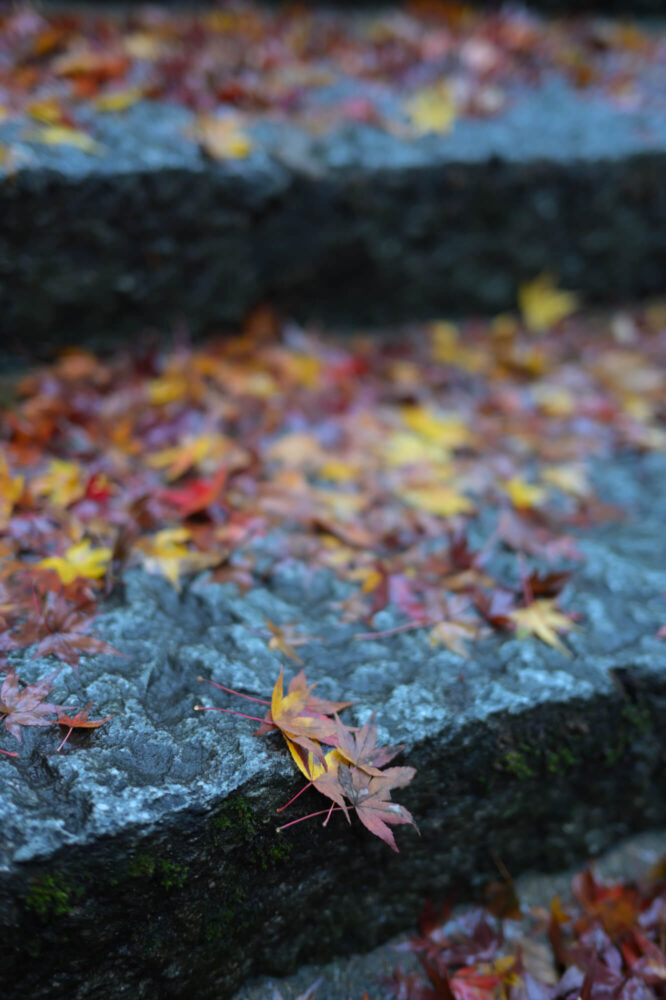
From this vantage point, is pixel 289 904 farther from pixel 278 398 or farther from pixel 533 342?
pixel 533 342

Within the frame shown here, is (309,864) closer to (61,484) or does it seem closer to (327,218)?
(61,484)

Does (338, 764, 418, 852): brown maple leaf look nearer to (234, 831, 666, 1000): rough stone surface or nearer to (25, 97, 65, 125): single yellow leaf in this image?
(234, 831, 666, 1000): rough stone surface

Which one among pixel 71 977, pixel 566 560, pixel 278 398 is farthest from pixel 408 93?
pixel 71 977

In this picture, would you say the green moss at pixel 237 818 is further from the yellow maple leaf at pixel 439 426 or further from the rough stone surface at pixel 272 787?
the yellow maple leaf at pixel 439 426

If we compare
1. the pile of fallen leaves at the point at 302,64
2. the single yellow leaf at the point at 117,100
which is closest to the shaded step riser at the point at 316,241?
the pile of fallen leaves at the point at 302,64

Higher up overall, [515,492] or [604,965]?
[515,492]

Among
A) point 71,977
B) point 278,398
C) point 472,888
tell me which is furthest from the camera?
point 278,398

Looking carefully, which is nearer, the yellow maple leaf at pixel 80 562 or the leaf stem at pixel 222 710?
the leaf stem at pixel 222 710
